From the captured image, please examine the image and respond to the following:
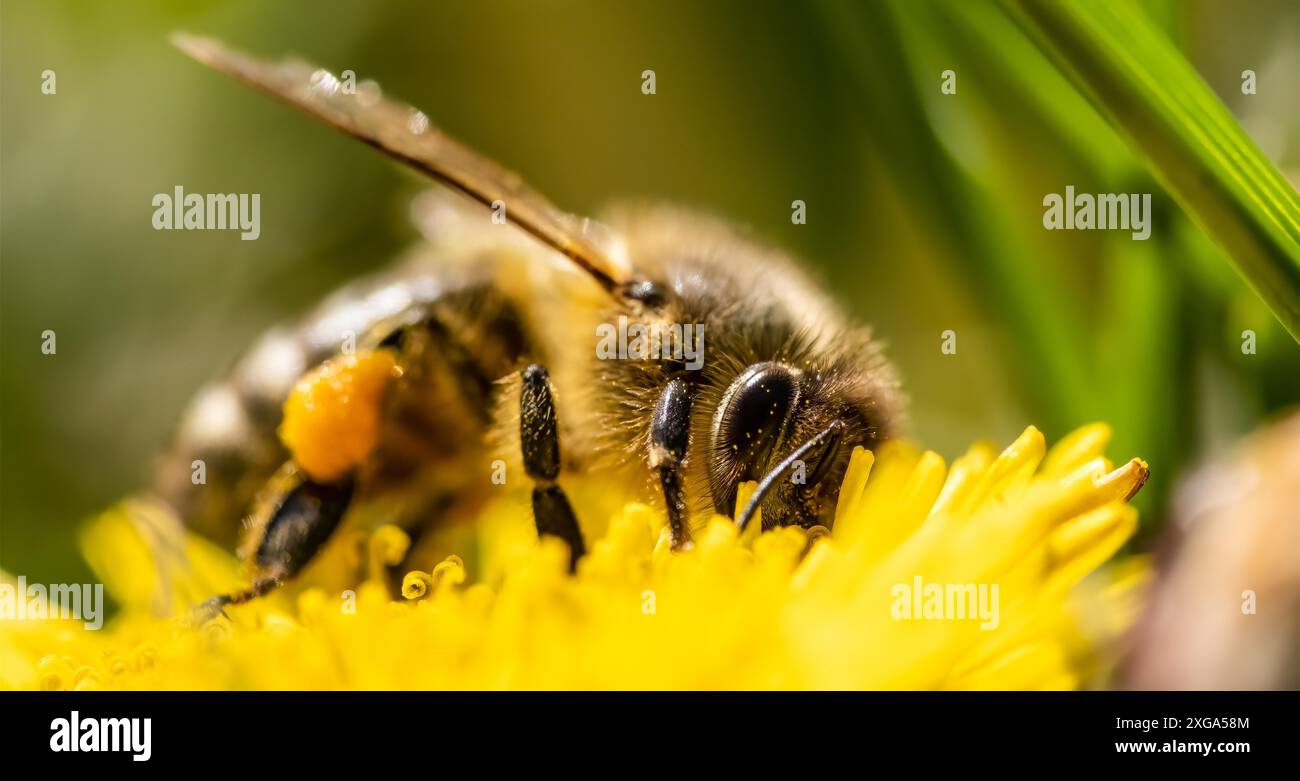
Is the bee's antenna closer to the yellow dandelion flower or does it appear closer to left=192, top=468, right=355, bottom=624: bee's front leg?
the yellow dandelion flower

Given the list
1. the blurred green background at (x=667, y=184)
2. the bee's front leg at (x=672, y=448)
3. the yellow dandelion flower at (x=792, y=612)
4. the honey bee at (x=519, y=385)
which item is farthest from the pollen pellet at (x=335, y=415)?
the blurred green background at (x=667, y=184)

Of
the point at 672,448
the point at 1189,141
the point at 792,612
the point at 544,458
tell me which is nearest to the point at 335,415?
the point at 544,458

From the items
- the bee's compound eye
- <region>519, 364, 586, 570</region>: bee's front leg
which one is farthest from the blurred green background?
<region>519, 364, 586, 570</region>: bee's front leg

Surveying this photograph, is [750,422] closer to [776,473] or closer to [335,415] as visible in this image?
[776,473]

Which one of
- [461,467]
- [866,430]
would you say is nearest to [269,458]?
[461,467]

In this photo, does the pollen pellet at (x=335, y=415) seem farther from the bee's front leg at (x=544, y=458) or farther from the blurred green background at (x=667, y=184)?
the blurred green background at (x=667, y=184)

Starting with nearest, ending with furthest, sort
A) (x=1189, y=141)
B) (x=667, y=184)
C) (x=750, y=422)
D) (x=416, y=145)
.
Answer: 1. (x=1189, y=141)
2. (x=750, y=422)
3. (x=416, y=145)
4. (x=667, y=184)
